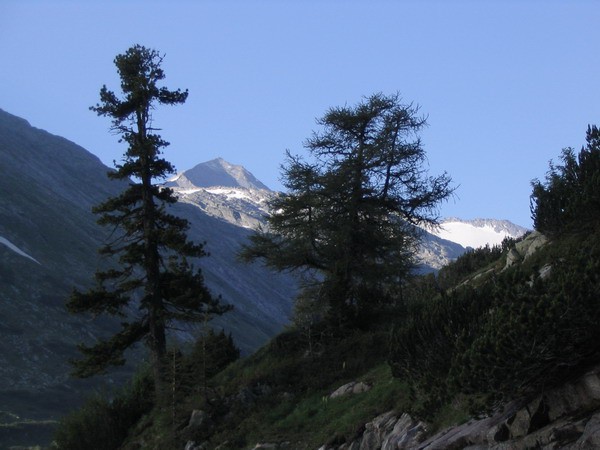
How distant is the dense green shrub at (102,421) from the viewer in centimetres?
2434

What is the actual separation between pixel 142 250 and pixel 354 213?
8771 mm

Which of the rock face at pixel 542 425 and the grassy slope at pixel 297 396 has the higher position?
the rock face at pixel 542 425

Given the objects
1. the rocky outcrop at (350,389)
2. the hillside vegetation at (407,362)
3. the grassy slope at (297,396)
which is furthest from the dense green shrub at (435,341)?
the rocky outcrop at (350,389)

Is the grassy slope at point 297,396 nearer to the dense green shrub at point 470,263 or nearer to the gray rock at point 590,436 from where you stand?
the gray rock at point 590,436

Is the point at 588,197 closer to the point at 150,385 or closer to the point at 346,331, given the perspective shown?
the point at 346,331

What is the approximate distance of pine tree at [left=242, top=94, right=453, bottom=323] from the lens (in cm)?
2584

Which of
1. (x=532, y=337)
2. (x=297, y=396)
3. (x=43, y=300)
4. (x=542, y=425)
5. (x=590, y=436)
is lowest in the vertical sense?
(x=43, y=300)

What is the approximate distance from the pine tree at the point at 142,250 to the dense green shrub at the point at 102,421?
1427 millimetres

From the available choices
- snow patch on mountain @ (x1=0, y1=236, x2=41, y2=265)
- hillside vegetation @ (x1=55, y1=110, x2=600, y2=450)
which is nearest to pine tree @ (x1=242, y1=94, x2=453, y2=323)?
hillside vegetation @ (x1=55, y1=110, x2=600, y2=450)

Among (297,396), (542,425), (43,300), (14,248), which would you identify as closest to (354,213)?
(297,396)

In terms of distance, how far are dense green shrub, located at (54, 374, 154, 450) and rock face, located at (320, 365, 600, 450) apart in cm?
1560

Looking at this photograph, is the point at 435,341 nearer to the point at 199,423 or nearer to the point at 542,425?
the point at 542,425

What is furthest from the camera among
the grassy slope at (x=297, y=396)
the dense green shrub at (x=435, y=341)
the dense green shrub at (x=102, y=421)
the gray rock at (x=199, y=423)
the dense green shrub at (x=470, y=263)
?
the dense green shrub at (x=470, y=263)

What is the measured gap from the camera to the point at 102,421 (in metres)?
24.7
